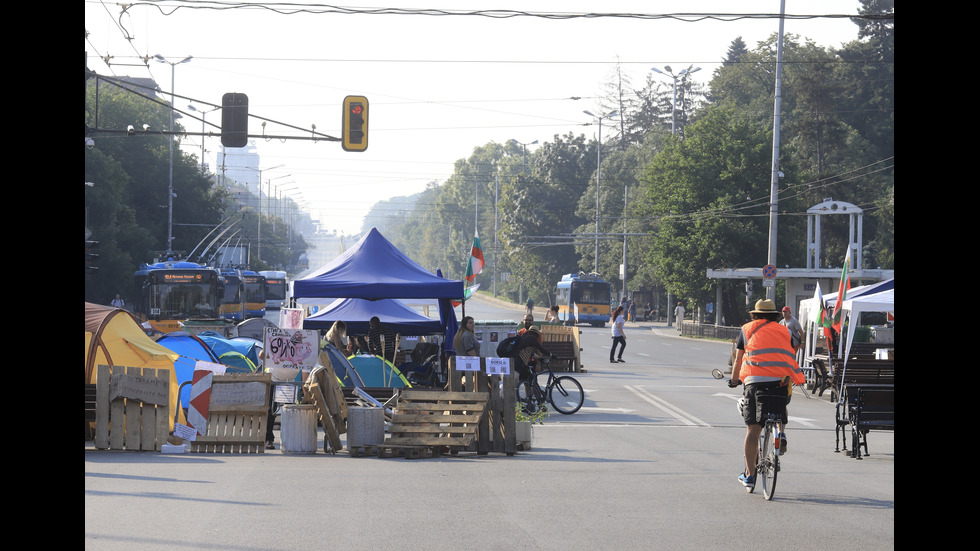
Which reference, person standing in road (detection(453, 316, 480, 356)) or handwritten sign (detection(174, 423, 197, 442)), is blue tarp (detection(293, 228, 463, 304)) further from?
handwritten sign (detection(174, 423, 197, 442))

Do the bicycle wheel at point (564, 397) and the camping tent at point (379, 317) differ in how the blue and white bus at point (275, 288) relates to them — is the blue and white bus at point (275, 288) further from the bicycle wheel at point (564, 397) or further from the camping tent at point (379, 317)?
the bicycle wheel at point (564, 397)

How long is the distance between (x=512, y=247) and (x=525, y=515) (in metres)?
91.2

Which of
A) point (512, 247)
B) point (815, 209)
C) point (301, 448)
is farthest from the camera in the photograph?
point (512, 247)

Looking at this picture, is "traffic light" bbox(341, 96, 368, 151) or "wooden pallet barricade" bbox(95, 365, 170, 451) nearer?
"wooden pallet barricade" bbox(95, 365, 170, 451)

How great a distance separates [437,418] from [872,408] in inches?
214

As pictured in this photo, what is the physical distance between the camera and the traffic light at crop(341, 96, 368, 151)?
20234 mm

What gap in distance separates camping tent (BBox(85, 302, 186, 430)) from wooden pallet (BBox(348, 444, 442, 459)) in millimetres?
3634

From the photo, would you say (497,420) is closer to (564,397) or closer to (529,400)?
(529,400)

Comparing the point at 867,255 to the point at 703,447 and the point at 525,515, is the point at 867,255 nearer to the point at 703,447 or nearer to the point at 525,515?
the point at 703,447

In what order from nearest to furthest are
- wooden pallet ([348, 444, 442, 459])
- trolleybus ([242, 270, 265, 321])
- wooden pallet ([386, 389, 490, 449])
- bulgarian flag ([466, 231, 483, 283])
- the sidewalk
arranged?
wooden pallet ([348, 444, 442, 459])
wooden pallet ([386, 389, 490, 449])
bulgarian flag ([466, 231, 483, 283])
the sidewalk
trolleybus ([242, 270, 265, 321])

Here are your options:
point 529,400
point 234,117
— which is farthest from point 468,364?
point 234,117

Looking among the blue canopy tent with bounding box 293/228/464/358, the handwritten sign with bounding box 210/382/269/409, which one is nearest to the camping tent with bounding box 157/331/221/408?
the blue canopy tent with bounding box 293/228/464/358
